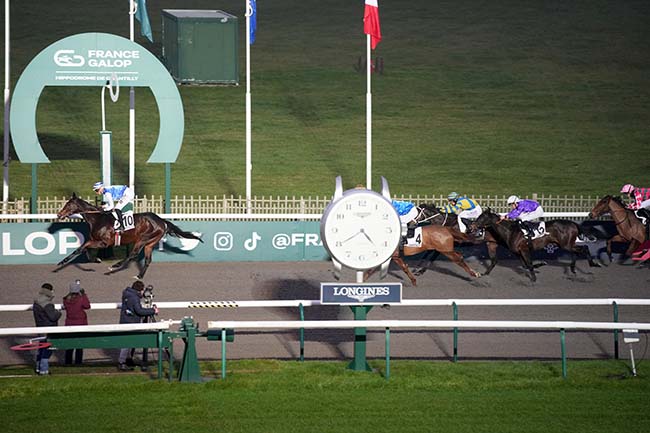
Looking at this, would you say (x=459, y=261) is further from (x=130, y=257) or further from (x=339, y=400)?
(x=339, y=400)

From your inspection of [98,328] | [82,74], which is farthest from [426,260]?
[98,328]

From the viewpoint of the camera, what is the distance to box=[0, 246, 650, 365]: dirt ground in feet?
53.3

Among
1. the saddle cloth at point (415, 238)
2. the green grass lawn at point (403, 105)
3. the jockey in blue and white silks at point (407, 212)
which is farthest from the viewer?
the green grass lawn at point (403, 105)

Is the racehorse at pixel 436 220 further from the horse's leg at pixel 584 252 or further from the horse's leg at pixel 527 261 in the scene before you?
the horse's leg at pixel 584 252

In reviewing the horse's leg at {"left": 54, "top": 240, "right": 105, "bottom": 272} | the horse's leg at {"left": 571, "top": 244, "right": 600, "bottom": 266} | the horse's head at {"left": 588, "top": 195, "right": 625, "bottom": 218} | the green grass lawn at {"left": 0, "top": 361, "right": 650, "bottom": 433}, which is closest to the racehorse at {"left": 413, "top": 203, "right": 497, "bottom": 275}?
the horse's leg at {"left": 571, "top": 244, "right": 600, "bottom": 266}

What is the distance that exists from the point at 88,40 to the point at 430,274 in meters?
9.06

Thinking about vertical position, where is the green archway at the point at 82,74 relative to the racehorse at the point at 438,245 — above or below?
above

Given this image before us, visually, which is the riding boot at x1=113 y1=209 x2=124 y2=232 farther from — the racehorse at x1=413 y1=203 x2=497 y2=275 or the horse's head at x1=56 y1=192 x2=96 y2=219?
the racehorse at x1=413 y1=203 x2=497 y2=275

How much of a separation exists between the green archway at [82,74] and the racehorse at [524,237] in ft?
24.9

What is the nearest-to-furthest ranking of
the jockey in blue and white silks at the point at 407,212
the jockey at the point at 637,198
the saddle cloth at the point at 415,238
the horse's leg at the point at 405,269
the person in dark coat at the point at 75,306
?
1. the person in dark coat at the point at 75,306
2. the horse's leg at the point at 405,269
3. the saddle cloth at the point at 415,238
4. the jockey in blue and white silks at the point at 407,212
5. the jockey at the point at 637,198

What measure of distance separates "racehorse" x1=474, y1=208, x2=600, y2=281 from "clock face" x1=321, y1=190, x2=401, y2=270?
29.9 feet

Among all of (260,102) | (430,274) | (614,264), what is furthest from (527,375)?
(260,102)

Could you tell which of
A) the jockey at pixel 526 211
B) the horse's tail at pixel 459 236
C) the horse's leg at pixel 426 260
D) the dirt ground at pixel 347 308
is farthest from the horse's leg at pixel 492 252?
the horse's leg at pixel 426 260

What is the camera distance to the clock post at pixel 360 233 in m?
14.1
